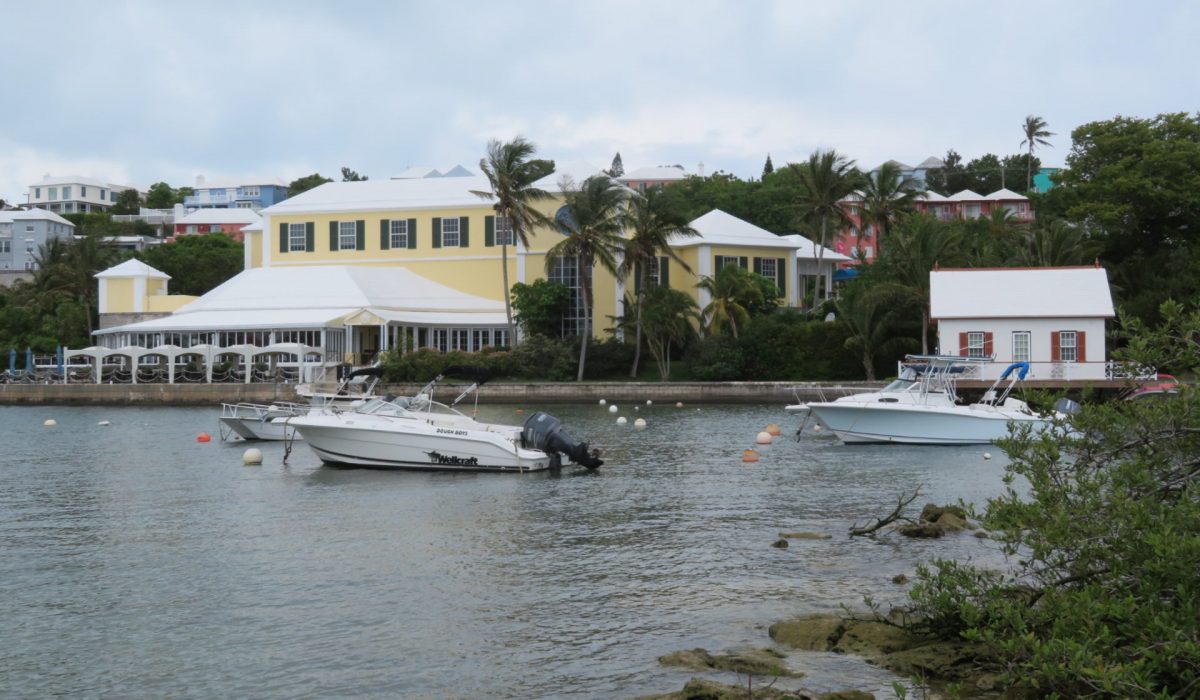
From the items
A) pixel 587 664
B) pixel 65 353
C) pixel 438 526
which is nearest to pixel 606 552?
pixel 438 526

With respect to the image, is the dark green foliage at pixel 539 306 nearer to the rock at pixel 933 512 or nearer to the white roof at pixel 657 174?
the rock at pixel 933 512

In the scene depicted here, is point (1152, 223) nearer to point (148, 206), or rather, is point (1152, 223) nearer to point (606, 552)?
point (606, 552)

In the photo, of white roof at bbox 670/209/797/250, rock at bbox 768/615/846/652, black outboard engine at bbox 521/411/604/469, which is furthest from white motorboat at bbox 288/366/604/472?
white roof at bbox 670/209/797/250

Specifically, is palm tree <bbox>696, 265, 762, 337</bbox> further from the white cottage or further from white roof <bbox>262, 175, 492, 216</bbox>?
white roof <bbox>262, 175, 492, 216</bbox>

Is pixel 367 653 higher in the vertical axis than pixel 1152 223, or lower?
lower

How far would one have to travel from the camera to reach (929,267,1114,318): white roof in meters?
41.5

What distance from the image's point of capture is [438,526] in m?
19.2

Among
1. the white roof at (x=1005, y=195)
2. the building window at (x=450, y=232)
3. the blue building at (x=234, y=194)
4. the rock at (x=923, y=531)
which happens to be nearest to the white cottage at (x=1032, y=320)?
the rock at (x=923, y=531)

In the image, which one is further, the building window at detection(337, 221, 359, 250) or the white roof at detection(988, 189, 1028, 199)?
the white roof at detection(988, 189, 1028, 199)

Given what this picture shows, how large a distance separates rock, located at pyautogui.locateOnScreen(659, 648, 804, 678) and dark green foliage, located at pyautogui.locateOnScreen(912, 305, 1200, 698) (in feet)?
5.02

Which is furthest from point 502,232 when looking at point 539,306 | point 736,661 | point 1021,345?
point 736,661

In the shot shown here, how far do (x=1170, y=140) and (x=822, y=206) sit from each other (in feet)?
51.6

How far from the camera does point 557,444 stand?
25.5 m

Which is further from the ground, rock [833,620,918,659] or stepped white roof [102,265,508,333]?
stepped white roof [102,265,508,333]
